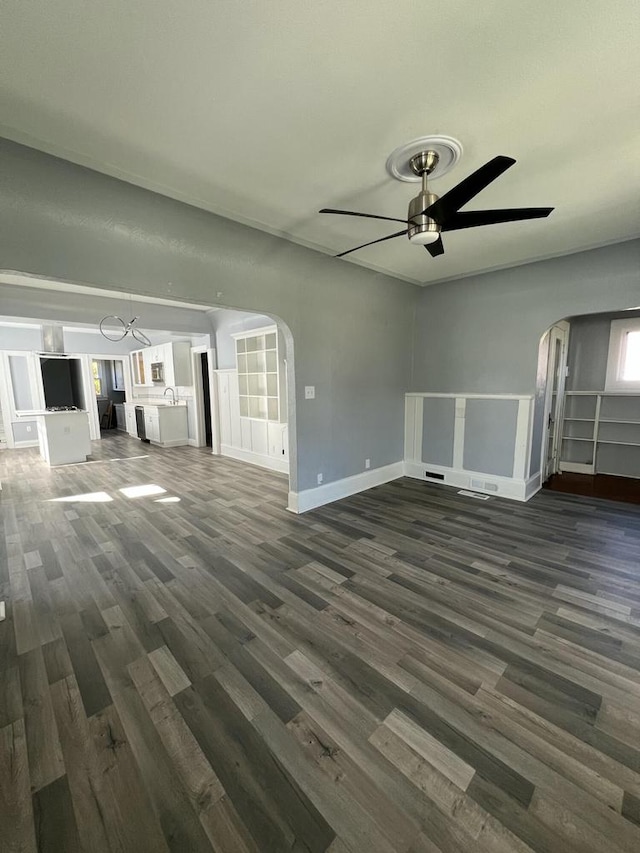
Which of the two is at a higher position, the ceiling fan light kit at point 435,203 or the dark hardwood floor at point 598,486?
the ceiling fan light kit at point 435,203

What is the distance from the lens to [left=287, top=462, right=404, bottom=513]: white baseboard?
3.85 m

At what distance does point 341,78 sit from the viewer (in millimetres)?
1579

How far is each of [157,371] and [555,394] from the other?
827cm

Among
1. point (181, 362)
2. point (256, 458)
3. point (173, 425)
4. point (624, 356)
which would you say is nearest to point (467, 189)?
point (624, 356)

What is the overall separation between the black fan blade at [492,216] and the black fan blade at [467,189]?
7 centimetres

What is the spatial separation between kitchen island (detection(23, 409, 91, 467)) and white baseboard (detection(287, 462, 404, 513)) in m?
5.01

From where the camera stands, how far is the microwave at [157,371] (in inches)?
318

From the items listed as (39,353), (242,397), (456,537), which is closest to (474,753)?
(456,537)

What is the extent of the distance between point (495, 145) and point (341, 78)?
1.06m

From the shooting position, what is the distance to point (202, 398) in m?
7.71

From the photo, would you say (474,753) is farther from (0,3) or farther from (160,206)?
(160,206)

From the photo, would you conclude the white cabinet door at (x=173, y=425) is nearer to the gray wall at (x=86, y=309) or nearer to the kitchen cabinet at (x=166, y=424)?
the kitchen cabinet at (x=166, y=424)

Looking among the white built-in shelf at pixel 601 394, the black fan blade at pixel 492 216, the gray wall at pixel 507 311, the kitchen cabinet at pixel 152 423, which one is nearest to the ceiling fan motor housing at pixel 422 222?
the black fan blade at pixel 492 216

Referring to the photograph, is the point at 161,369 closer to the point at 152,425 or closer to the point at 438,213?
the point at 152,425
